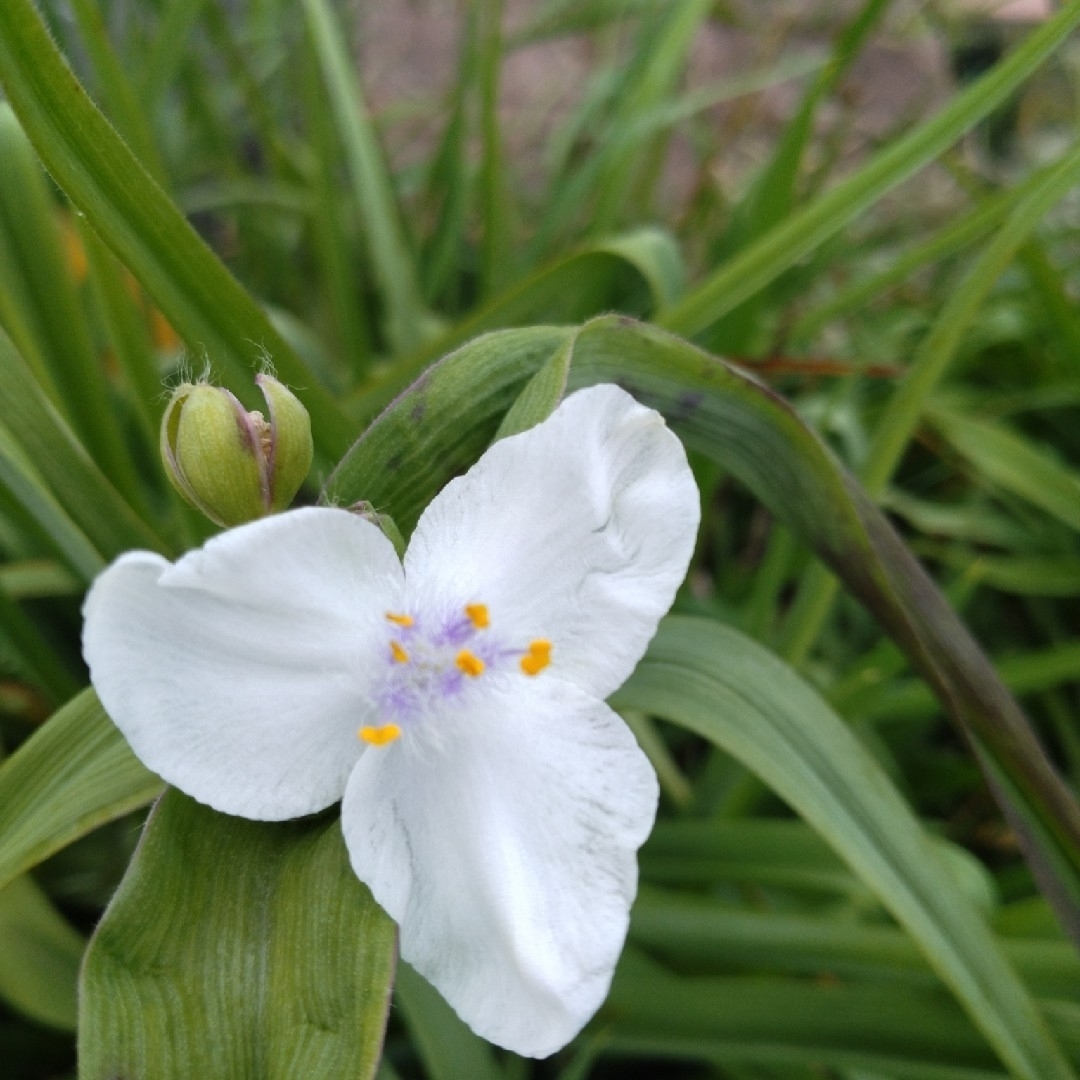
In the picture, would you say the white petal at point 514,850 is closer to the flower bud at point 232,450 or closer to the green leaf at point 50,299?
the flower bud at point 232,450

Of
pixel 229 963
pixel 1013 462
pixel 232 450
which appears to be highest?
pixel 232 450

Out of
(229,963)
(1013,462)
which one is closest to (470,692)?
(229,963)

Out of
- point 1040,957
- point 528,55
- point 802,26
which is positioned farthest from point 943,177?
point 1040,957

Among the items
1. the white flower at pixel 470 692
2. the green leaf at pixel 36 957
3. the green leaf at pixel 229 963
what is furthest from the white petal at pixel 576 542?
the green leaf at pixel 36 957

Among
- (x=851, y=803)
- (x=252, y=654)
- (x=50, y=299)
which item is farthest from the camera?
(x=50, y=299)

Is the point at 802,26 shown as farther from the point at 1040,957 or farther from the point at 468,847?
the point at 468,847

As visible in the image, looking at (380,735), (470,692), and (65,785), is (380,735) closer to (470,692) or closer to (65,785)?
(470,692)

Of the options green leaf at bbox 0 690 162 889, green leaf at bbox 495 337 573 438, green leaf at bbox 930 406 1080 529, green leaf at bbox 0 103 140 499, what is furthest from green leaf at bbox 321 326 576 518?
green leaf at bbox 930 406 1080 529

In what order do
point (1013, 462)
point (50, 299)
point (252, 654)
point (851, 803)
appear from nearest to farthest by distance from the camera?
point (252, 654) < point (851, 803) < point (50, 299) < point (1013, 462)
